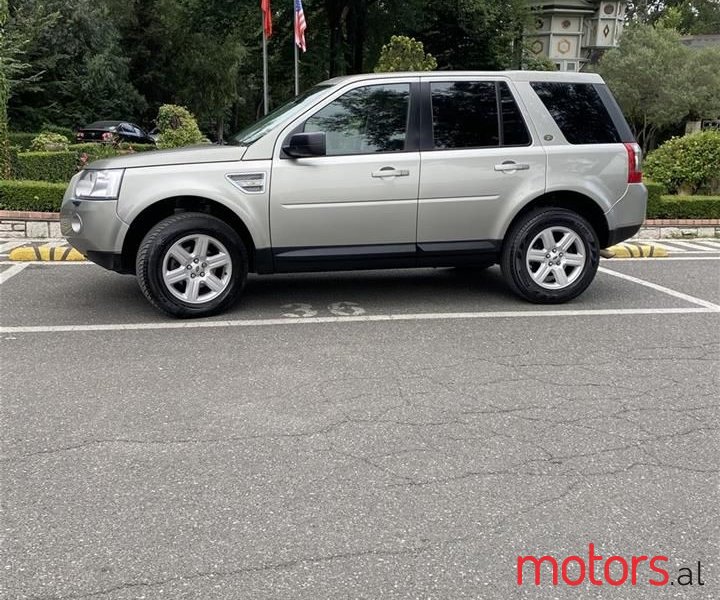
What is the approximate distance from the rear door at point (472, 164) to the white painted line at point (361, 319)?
56cm

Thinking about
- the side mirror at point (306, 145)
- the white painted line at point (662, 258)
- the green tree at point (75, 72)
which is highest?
the green tree at point (75, 72)

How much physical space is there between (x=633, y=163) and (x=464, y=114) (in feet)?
5.29

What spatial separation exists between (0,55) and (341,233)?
32.4 feet

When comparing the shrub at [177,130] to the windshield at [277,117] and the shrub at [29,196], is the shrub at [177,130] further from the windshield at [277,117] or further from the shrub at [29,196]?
the windshield at [277,117]

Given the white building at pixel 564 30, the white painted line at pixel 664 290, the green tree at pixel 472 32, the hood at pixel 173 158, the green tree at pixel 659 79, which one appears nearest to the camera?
the hood at pixel 173 158

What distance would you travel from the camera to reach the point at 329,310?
6.34 meters

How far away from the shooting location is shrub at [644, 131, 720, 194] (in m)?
12.7

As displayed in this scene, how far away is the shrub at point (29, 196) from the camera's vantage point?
10398 mm

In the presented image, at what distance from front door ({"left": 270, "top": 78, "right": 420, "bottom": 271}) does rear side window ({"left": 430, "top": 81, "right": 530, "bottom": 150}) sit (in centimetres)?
25

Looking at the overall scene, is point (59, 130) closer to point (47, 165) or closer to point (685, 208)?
point (47, 165)

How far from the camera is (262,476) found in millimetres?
3279

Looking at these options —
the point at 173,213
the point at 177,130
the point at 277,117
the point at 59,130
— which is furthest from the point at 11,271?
the point at 59,130

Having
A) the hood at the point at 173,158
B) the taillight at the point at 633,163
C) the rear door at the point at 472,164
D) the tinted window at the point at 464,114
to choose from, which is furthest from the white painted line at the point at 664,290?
the hood at the point at 173,158

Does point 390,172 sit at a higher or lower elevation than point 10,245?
higher
